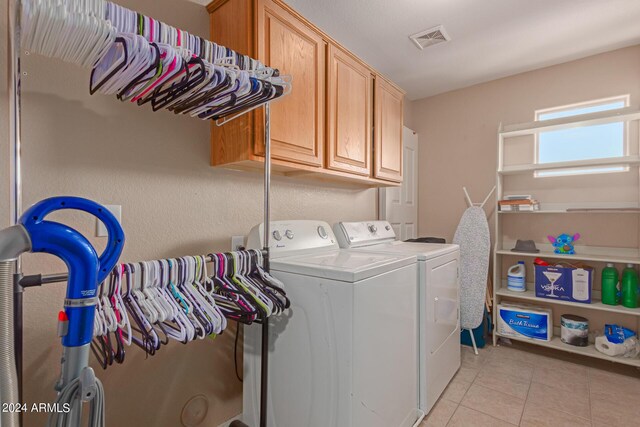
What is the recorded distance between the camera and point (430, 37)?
93.5 inches

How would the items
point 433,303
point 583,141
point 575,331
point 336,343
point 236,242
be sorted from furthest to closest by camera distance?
1. point 583,141
2. point 575,331
3. point 433,303
4. point 236,242
5. point 336,343

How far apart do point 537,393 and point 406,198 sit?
2006 millimetres

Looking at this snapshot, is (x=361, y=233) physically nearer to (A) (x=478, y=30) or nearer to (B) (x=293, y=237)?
(B) (x=293, y=237)

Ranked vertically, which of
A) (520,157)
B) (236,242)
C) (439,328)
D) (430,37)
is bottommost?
(439,328)

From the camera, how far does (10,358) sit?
0.62 metres

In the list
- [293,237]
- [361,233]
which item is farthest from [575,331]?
[293,237]

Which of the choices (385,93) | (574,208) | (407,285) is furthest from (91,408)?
(574,208)

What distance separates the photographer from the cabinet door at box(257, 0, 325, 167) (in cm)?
152

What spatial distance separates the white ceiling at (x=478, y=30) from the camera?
2.03m

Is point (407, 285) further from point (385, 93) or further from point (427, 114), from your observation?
point (427, 114)

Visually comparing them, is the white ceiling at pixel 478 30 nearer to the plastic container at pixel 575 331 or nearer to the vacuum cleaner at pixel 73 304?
the vacuum cleaner at pixel 73 304

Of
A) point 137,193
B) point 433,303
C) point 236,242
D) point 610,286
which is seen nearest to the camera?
point 137,193

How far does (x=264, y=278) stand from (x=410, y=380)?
1.05 meters

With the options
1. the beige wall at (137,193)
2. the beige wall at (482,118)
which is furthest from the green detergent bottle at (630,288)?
the beige wall at (137,193)
